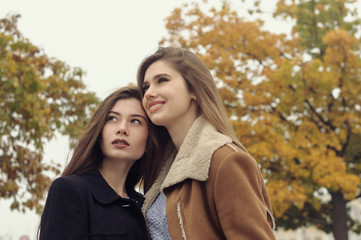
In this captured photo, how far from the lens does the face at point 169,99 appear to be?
9.80ft

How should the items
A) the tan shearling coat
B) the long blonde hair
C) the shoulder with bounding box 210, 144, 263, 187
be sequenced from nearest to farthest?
1. the tan shearling coat
2. the shoulder with bounding box 210, 144, 263, 187
3. the long blonde hair

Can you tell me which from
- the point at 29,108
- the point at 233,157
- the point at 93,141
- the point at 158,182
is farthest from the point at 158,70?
the point at 29,108

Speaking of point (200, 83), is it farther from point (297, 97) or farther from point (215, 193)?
point (297, 97)

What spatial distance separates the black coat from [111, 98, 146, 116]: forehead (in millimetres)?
516

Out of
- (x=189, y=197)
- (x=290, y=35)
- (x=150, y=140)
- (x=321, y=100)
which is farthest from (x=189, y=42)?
(x=189, y=197)

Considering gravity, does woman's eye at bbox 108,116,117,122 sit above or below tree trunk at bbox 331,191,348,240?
above

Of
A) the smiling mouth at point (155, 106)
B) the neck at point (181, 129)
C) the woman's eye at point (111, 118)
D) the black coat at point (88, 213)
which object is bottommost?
the black coat at point (88, 213)

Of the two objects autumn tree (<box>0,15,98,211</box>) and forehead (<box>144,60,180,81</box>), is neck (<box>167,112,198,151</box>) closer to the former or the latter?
forehead (<box>144,60,180,81</box>)

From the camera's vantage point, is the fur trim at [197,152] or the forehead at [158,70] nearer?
the fur trim at [197,152]

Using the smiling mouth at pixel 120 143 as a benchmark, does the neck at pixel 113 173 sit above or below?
below

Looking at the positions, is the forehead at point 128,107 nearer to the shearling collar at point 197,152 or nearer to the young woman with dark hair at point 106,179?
the young woman with dark hair at point 106,179

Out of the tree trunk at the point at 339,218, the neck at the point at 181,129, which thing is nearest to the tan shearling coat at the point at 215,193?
the neck at the point at 181,129

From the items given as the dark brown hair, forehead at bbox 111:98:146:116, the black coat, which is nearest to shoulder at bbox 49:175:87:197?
the black coat

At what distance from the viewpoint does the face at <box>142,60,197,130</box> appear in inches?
118
